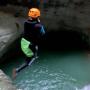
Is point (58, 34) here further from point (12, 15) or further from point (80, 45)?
point (12, 15)

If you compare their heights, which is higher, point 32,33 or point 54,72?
point 32,33

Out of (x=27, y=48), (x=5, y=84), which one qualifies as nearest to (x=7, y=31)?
(x=27, y=48)

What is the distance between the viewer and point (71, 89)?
9.22 metres

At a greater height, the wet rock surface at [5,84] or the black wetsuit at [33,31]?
the black wetsuit at [33,31]

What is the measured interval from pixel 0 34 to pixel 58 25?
295cm

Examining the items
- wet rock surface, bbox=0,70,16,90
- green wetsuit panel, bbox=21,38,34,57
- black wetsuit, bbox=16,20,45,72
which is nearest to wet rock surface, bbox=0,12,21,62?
green wetsuit panel, bbox=21,38,34,57

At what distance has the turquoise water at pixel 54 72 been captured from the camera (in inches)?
375

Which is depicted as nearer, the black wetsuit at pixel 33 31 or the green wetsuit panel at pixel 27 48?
the black wetsuit at pixel 33 31

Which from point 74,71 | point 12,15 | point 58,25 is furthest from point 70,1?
point 74,71

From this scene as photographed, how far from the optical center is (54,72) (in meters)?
10.5

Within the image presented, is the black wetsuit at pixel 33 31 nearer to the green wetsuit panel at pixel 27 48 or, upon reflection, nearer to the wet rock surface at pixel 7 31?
the green wetsuit panel at pixel 27 48

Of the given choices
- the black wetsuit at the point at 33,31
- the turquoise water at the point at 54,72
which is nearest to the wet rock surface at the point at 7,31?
the turquoise water at the point at 54,72

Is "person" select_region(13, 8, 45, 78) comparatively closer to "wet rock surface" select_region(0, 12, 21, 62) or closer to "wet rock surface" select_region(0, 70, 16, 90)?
"wet rock surface" select_region(0, 70, 16, 90)

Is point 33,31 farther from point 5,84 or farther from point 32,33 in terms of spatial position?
point 5,84
